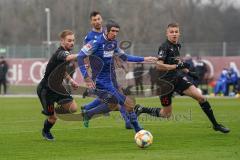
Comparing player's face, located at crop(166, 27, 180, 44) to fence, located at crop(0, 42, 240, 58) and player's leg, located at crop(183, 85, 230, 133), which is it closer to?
player's leg, located at crop(183, 85, 230, 133)

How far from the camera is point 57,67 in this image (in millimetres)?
14234

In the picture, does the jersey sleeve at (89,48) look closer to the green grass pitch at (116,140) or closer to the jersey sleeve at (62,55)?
the jersey sleeve at (62,55)

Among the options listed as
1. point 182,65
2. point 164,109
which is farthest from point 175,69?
point 164,109

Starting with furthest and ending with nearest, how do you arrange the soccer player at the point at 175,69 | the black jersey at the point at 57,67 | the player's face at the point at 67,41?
the soccer player at the point at 175,69
the player's face at the point at 67,41
the black jersey at the point at 57,67

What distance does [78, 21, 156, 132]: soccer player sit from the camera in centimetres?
1345

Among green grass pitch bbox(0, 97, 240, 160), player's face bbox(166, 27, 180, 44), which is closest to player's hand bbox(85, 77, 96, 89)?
green grass pitch bbox(0, 97, 240, 160)

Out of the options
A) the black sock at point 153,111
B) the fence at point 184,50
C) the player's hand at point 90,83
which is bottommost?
the fence at point 184,50

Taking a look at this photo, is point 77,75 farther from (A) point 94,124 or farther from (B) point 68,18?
(B) point 68,18

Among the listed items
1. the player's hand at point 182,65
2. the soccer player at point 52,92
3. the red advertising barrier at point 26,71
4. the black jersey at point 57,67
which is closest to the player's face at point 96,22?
the black jersey at point 57,67

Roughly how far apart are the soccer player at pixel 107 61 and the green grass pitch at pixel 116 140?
0.77 meters

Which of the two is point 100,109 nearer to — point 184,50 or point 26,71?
point 184,50

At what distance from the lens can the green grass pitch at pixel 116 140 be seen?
37.6 feet

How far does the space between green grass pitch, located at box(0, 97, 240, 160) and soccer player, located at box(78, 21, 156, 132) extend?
0.77m

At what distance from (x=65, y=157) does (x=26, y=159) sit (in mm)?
602
